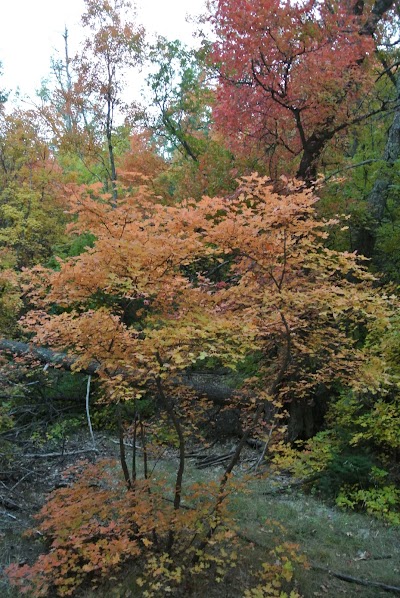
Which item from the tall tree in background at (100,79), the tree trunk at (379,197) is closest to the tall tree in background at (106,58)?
the tall tree in background at (100,79)

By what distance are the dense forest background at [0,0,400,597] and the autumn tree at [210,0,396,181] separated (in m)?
0.04

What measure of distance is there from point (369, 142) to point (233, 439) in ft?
31.0

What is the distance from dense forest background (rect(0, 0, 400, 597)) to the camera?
148 inches

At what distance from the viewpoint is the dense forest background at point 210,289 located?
3.77 meters

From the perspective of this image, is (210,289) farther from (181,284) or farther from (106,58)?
(106,58)

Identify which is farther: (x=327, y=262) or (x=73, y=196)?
(x=327, y=262)

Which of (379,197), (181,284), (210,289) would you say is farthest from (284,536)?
(379,197)

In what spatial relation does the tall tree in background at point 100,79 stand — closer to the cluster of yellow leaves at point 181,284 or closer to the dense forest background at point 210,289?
the dense forest background at point 210,289

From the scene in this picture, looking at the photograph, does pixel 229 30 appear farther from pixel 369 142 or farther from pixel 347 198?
pixel 369 142

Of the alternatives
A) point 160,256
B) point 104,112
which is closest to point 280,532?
point 160,256

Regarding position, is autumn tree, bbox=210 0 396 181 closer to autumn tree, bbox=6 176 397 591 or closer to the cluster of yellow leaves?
autumn tree, bbox=6 176 397 591

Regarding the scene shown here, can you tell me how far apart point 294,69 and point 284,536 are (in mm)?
6812

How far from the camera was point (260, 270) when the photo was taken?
4.18 m

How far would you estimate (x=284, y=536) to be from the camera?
541cm
